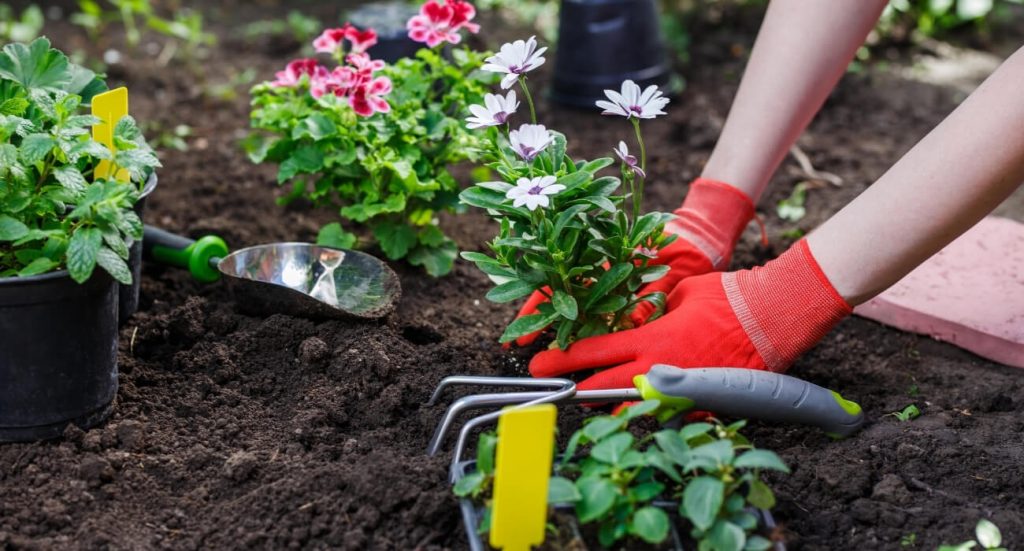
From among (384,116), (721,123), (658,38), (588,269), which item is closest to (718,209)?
(588,269)

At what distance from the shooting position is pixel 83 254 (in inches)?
59.2

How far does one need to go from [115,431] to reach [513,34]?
2.84 meters

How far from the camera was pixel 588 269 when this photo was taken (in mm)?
1831

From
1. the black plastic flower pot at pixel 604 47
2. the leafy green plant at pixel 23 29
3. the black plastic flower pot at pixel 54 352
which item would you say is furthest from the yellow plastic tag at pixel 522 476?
the leafy green plant at pixel 23 29

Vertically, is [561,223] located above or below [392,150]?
above

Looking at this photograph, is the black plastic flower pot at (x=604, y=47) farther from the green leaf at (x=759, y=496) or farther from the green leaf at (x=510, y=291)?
the green leaf at (x=759, y=496)

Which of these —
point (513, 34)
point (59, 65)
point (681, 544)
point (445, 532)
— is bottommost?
point (513, 34)

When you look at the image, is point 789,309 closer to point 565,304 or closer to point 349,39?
point 565,304

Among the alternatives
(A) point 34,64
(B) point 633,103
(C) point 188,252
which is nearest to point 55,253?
(A) point 34,64

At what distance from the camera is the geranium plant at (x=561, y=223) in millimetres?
1740

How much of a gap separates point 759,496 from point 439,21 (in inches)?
50.8

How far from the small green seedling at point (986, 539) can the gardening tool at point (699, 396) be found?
330 mm

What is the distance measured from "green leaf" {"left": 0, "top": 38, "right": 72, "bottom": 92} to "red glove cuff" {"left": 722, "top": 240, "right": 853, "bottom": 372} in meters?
1.29

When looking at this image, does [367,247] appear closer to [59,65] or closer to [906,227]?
[59,65]
